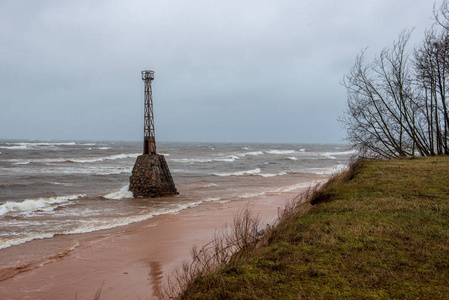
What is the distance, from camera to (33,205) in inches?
554

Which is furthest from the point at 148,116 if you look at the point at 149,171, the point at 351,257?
the point at 351,257

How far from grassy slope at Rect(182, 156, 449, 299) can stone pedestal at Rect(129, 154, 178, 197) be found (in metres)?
11.5

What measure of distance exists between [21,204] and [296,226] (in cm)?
1267

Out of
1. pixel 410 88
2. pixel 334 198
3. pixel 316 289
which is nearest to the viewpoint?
pixel 316 289

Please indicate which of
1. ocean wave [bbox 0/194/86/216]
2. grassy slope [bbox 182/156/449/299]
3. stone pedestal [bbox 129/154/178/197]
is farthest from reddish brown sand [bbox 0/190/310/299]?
stone pedestal [bbox 129/154/178/197]

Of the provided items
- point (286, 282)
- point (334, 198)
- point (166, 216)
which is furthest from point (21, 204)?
point (286, 282)

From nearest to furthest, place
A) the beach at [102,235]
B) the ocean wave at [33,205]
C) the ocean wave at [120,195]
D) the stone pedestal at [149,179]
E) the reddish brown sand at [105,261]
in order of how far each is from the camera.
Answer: the reddish brown sand at [105,261] < the beach at [102,235] < the ocean wave at [33,205] < the ocean wave at [120,195] < the stone pedestal at [149,179]

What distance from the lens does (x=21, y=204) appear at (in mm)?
13891

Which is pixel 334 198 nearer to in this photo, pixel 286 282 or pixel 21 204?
pixel 286 282

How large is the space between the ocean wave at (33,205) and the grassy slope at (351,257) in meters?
11.6

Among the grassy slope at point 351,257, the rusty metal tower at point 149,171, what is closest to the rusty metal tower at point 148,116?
the rusty metal tower at point 149,171

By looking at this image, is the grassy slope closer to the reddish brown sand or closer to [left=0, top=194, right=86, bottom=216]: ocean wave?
the reddish brown sand

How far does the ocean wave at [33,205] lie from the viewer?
1325cm

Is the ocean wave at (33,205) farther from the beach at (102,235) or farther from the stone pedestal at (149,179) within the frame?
the stone pedestal at (149,179)
